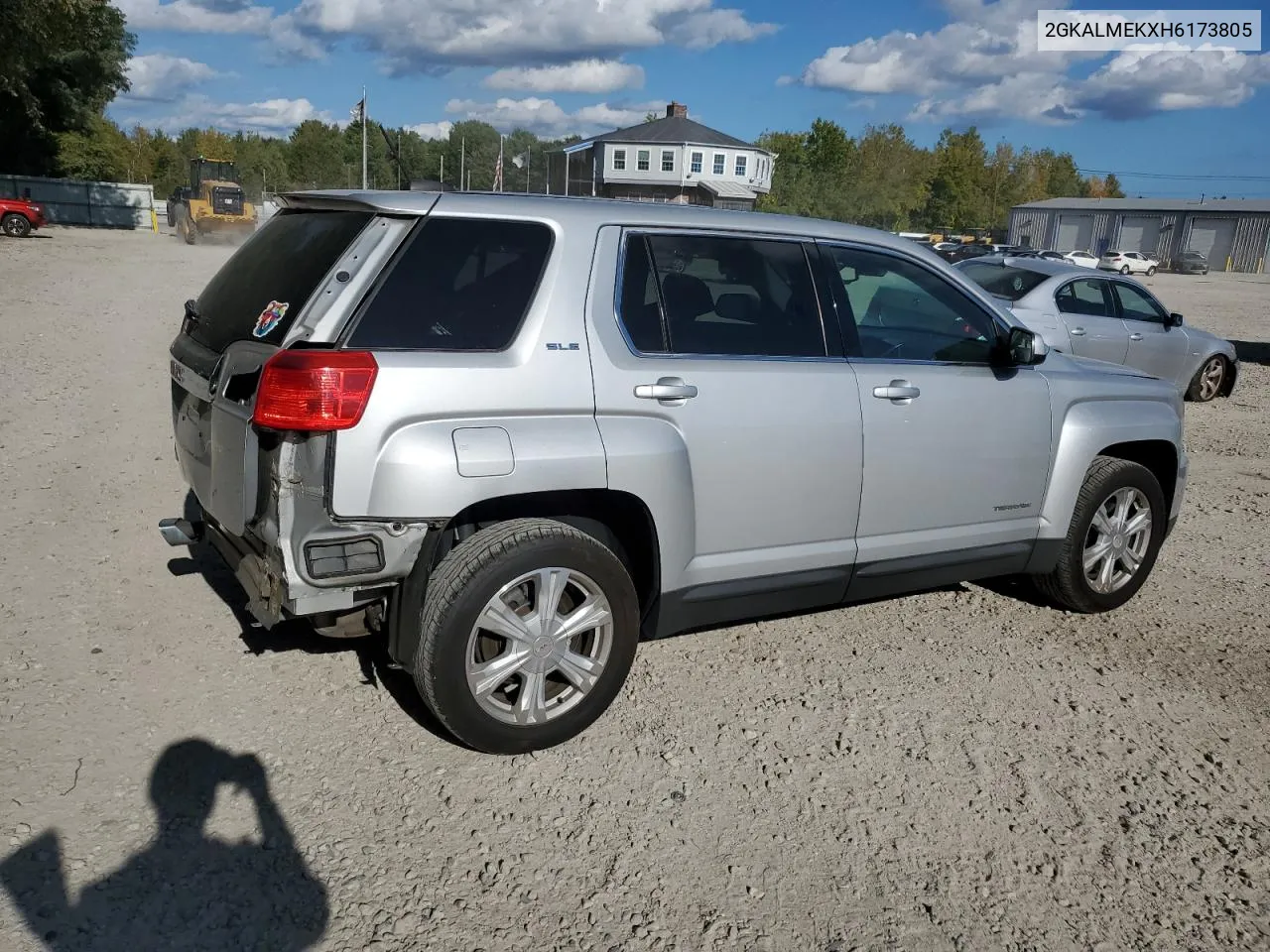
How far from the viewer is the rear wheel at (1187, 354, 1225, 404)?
41.1 ft

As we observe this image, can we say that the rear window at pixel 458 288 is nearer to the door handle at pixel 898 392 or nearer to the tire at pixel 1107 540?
the door handle at pixel 898 392

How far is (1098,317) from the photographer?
11.0 meters

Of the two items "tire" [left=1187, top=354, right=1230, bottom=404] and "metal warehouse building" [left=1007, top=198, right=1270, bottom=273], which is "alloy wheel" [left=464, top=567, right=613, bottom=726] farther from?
"metal warehouse building" [left=1007, top=198, right=1270, bottom=273]

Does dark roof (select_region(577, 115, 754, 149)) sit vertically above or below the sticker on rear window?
above

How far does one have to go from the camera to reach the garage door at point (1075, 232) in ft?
263

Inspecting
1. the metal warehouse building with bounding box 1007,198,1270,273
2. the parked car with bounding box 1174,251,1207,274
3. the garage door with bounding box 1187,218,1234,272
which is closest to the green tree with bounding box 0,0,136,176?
the parked car with bounding box 1174,251,1207,274

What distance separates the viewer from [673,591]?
3863 millimetres

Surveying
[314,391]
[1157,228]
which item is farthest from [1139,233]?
[314,391]

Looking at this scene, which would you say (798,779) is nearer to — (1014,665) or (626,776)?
(626,776)

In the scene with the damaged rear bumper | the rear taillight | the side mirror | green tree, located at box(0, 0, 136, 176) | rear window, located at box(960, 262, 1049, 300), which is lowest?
the damaged rear bumper

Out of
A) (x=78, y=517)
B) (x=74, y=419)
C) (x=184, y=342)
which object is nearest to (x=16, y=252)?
(x=74, y=419)

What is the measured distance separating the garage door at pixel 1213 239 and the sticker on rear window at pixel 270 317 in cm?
8475

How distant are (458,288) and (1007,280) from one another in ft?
29.6

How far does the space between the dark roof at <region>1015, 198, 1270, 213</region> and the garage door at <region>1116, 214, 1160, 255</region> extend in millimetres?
988
